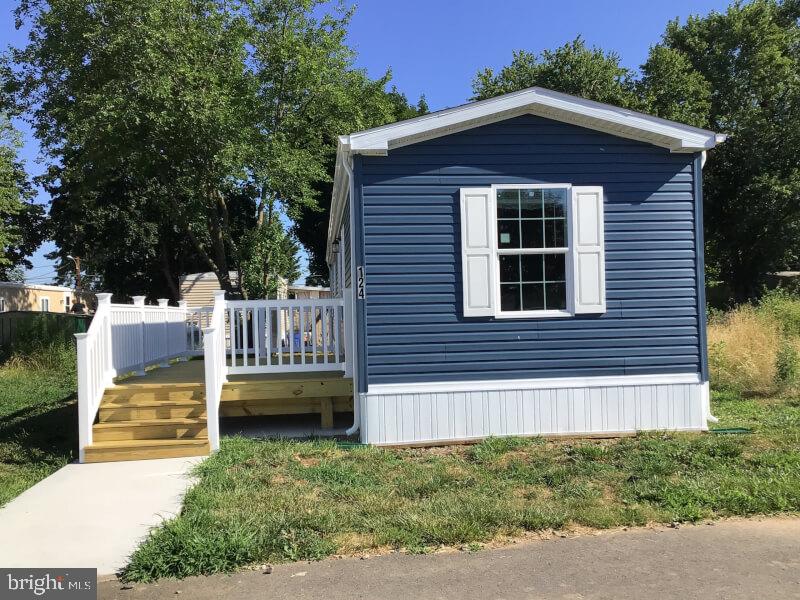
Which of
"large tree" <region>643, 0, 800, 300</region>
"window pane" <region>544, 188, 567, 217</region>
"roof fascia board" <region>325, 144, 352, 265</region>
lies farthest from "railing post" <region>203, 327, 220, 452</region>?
"large tree" <region>643, 0, 800, 300</region>

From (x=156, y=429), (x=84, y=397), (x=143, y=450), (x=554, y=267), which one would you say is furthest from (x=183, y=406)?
(x=554, y=267)

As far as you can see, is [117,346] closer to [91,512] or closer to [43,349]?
[91,512]

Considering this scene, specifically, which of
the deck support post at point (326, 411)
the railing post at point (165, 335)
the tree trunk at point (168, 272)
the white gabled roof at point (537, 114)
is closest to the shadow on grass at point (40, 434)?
the railing post at point (165, 335)

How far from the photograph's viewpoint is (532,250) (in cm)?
665

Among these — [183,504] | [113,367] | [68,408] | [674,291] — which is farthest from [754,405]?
[68,408]

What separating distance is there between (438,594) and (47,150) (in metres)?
16.9

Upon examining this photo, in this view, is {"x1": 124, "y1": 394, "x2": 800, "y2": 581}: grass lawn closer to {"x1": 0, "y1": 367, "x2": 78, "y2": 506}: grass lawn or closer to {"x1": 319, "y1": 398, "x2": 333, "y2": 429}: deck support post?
{"x1": 319, "y1": 398, "x2": 333, "y2": 429}: deck support post

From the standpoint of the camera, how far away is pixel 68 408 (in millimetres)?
9492

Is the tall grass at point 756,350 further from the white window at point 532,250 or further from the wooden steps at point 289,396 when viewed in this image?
the wooden steps at point 289,396

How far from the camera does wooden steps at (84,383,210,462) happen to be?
6.06 m

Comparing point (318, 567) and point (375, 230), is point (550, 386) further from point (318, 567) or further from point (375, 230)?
point (318, 567)

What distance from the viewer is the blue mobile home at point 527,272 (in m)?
6.53

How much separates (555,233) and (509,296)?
901mm

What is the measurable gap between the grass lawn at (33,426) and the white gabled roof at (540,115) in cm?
461
